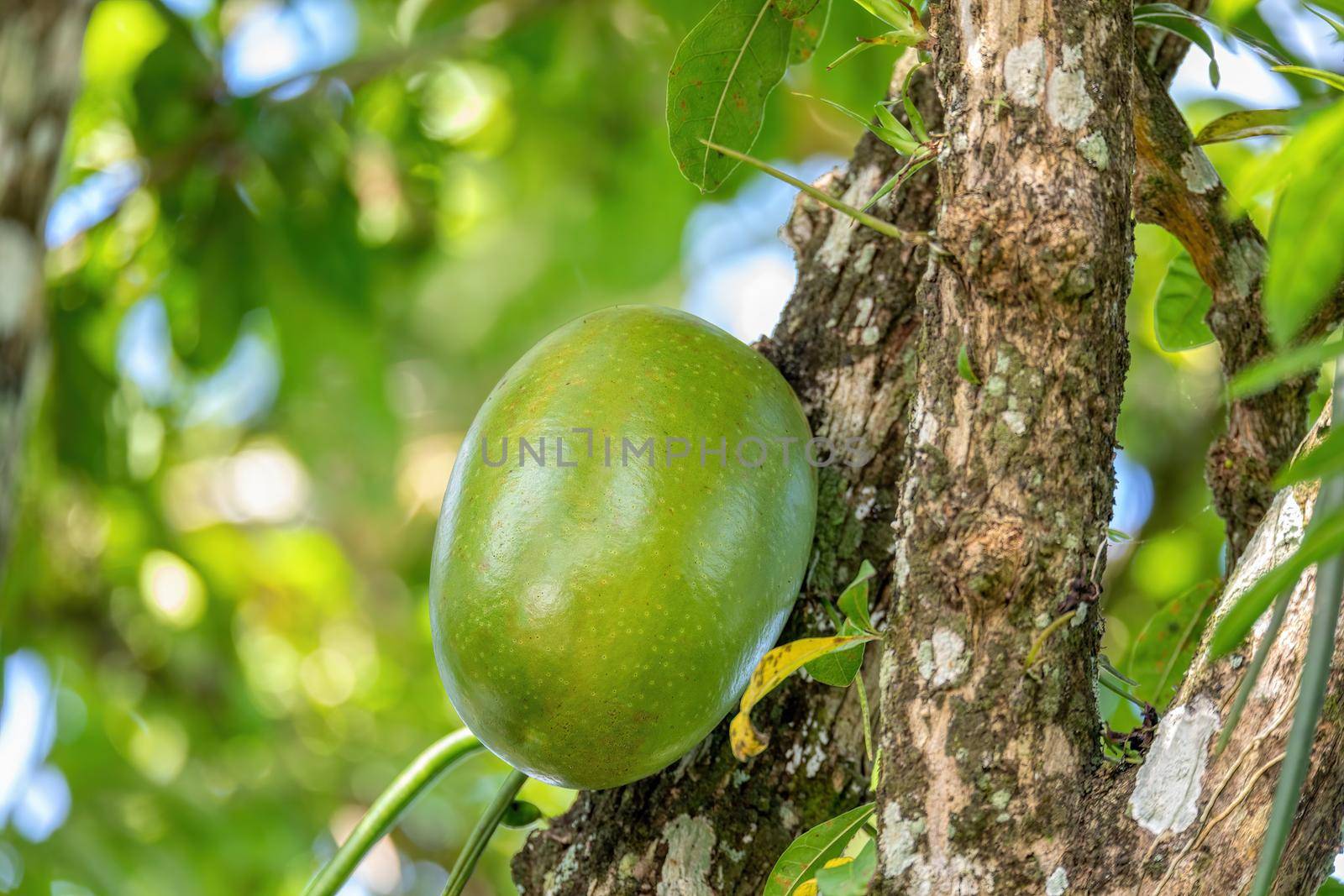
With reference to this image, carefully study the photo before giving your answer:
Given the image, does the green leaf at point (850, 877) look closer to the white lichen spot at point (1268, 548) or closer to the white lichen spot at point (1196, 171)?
the white lichen spot at point (1268, 548)

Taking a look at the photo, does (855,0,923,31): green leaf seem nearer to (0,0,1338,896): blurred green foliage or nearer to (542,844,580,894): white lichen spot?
(542,844,580,894): white lichen spot

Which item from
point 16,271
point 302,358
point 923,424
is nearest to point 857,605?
point 923,424

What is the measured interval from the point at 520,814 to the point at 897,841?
1.52 feet

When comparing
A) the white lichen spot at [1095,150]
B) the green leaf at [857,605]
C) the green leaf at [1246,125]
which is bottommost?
the green leaf at [857,605]

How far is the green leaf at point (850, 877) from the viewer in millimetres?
700

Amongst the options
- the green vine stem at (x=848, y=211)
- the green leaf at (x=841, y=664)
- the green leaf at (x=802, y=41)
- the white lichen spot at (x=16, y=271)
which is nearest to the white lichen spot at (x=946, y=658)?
the green leaf at (x=841, y=664)

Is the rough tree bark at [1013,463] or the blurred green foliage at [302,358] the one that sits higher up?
the rough tree bark at [1013,463]

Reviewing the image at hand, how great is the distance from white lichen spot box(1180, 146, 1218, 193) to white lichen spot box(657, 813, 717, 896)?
0.61 metres

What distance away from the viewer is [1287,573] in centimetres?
43

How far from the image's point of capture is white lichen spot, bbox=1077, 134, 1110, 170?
2.31 ft

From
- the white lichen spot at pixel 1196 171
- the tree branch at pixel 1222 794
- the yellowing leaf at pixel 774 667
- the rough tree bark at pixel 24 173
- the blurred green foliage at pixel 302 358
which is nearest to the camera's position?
the tree branch at pixel 1222 794

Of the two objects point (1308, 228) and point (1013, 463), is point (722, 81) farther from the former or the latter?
point (1308, 228)

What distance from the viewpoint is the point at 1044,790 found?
27.8 inches

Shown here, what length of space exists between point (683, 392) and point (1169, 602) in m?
0.53
